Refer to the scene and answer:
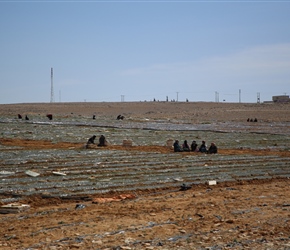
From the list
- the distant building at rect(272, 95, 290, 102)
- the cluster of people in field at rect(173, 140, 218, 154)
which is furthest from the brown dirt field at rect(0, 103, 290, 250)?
the distant building at rect(272, 95, 290, 102)

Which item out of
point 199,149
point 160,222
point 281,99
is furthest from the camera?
point 281,99

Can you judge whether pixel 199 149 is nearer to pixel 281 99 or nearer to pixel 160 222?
pixel 160 222

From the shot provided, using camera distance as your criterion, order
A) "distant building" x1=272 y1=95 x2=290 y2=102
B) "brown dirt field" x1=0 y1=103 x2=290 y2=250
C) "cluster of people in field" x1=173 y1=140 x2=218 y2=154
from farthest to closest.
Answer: "distant building" x1=272 y1=95 x2=290 y2=102 → "cluster of people in field" x1=173 y1=140 x2=218 y2=154 → "brown dirt field" x1=0 y1=103 x2=290 y2=250

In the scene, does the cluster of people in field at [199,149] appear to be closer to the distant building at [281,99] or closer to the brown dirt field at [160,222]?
the brown dirt field at [160,222]

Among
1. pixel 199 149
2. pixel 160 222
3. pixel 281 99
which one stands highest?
pixel 281 99

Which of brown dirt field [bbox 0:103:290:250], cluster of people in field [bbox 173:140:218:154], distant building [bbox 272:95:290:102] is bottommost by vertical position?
brown dirt field [bbox 0:103:290:250]

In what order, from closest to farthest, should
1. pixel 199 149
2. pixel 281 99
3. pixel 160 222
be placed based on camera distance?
pixel 160 222, pixel 199 149, pixel 281 99

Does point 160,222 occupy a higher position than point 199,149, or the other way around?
point 199,149

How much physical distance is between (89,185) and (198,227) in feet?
16.4

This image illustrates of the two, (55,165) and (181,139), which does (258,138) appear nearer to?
(181,139)

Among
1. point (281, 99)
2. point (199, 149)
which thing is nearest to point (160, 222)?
point (199, 149)

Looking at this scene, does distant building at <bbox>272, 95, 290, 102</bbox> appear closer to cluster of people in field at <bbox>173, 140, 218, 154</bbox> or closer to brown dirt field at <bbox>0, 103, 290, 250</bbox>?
cluster of people in field at <bbox>173, 140, 218, 154</bbox>

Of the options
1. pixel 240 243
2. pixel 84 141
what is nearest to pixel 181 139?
pixel 84 141

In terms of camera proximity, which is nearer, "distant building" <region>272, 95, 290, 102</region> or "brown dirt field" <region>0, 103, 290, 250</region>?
"brown dirt field" <region>0, 103, 290, 250</region>
